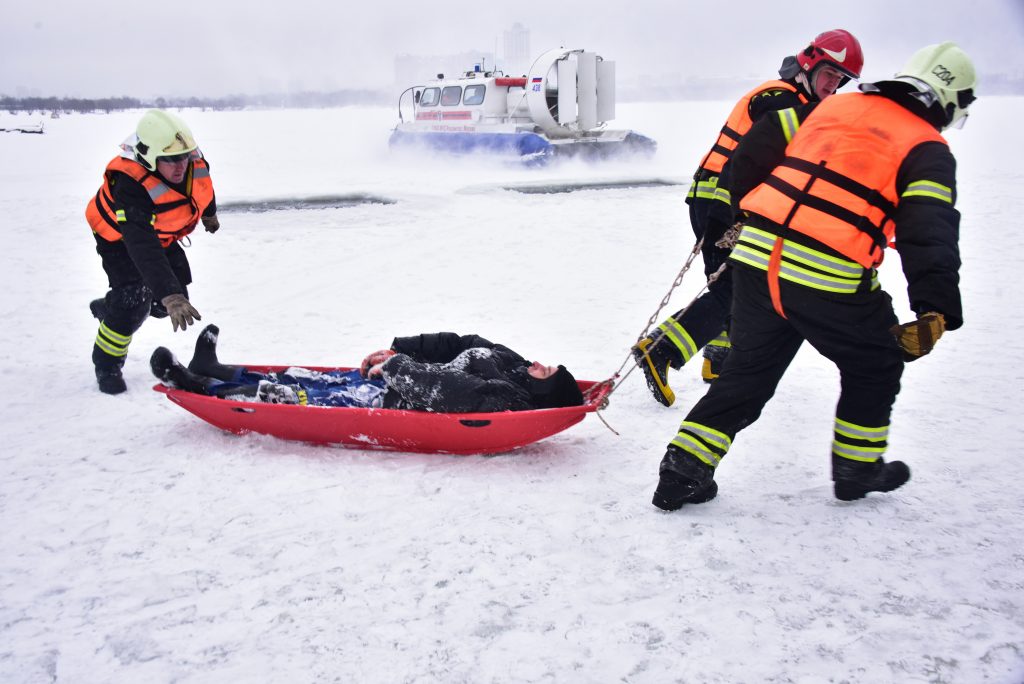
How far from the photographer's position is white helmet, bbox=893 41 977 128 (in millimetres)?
2117

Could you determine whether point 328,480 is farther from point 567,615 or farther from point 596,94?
point 596,94

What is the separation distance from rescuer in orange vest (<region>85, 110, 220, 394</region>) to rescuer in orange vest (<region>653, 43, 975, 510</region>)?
2275 millimetres

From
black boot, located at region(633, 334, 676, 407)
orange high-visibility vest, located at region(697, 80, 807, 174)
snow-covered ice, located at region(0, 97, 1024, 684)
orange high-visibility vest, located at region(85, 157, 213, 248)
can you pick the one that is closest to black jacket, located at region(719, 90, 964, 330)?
snow-covered ice, located at region(0, 97, 1024, 684)

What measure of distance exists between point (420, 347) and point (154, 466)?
3.88ft

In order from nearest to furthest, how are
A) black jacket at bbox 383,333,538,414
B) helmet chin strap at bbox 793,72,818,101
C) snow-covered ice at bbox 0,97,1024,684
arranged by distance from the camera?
snow-covered ice at bbox 0,97,1024,684 → black jacket at bbox 383,333,538,414 → helmet chin strap at bbox 793,72,818,101

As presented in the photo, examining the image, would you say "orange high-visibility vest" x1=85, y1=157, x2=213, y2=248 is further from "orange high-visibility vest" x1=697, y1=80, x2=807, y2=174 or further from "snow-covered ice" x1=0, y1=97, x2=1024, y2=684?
"orange high-visibility vest" x1=697, y1=80, x2=807, y2=174

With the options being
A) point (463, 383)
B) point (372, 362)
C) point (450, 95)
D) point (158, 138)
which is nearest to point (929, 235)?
point (463, 383)

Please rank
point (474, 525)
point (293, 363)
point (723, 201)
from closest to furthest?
point (474, 525) → point (723, 201) → point (293, 363)

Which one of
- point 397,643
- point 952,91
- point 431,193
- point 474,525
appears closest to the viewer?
point 397,643

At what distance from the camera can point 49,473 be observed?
2891 mm

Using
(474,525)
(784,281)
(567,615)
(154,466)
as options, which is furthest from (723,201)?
(154,466)

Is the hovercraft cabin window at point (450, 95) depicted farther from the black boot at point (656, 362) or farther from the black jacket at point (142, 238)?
the black boot at point (656, 362)

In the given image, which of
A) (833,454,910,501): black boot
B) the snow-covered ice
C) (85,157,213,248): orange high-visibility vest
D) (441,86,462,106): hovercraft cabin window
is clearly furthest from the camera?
(441,86,462,106): hovercraft cabin window

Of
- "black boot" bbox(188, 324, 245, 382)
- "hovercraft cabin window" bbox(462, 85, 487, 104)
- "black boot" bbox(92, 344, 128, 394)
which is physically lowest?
"black boot" bbox(92, 344, 128, 394)
